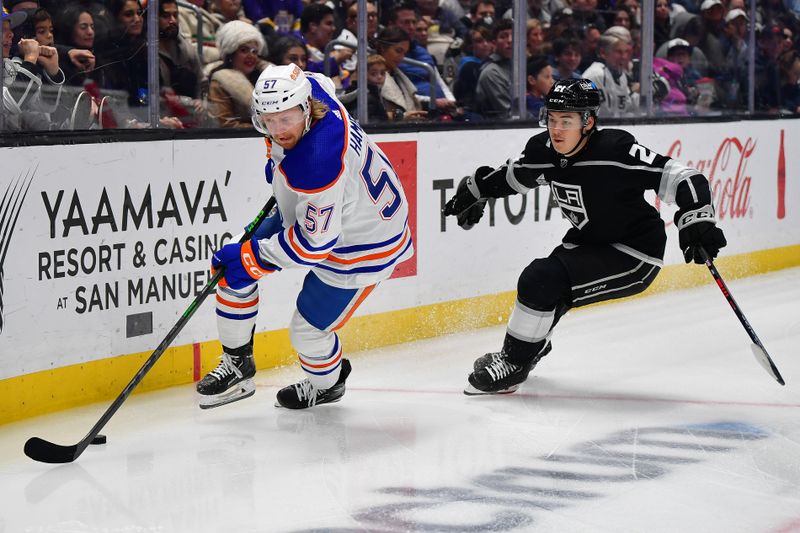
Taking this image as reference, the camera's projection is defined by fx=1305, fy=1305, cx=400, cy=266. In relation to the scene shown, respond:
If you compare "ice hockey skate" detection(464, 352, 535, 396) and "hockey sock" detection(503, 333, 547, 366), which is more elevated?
"hockey sock" detection(503, 333, 547, 366)

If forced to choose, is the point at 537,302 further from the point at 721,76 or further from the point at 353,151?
the point at 721,76

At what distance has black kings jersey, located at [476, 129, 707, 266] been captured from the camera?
4.41 metres

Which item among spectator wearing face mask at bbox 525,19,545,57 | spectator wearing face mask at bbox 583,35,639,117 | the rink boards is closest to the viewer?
the rink boards

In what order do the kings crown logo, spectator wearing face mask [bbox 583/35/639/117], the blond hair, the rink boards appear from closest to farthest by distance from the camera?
the blond hair → the kings crown logo → the rink boards → spectator wearing face mask [bbox 583/35/639/117]

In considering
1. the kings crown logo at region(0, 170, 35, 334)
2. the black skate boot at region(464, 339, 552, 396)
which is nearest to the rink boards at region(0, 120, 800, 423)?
the kings crown logo at region(0, 170, 35, 334)

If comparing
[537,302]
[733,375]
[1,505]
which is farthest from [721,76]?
[1,505]

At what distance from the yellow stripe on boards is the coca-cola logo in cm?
49

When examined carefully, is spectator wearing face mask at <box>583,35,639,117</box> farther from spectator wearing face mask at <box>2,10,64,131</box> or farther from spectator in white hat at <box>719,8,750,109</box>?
spectator wearing face mask at <box>2,10,64,131</box>

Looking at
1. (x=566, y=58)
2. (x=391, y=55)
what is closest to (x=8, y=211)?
(x=391, y=55)

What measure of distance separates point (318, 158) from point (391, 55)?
201 centimetres

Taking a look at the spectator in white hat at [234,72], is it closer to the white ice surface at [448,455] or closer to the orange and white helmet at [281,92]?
the white ice surface at [448,455]

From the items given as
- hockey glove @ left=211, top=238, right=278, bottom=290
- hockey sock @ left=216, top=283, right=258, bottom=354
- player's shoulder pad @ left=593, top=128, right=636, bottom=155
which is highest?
player's shoulder pad @ left=593, top=128, right=636, bottom=155

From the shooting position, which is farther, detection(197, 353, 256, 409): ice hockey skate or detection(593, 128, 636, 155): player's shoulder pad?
detection(593, 128, 636, 155): player's shoulder pad

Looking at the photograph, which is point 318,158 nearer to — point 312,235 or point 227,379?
point 312,235
